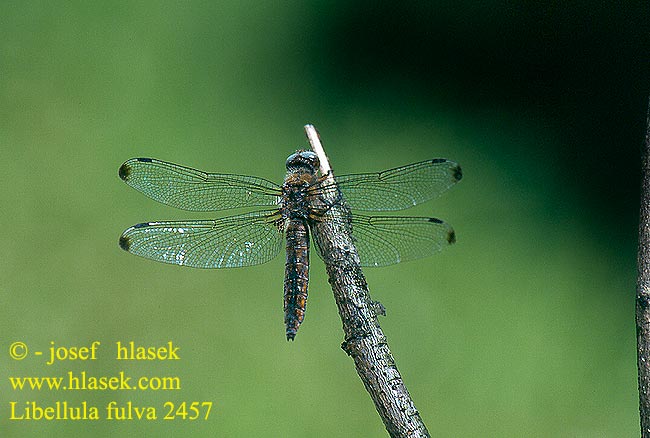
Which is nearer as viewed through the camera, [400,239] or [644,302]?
[644,302]

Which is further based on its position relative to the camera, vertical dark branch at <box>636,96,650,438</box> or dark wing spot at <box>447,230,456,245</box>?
dark wing spot at <box>447,230,456,245</box>

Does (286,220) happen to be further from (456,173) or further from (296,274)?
(456,173)

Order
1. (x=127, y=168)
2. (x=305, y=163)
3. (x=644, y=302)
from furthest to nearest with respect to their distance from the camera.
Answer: (x=127, y=168), (x=305, y=163), (x=644, y=302)

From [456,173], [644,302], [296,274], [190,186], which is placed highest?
[190,186]

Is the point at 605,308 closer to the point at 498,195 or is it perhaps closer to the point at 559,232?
the point at 559,232

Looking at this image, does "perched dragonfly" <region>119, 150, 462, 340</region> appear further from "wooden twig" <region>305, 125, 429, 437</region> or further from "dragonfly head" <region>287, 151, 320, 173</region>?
"wooden twig" <region>305, 125, 429, 437</region>

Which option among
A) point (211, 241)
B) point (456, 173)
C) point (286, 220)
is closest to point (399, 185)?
point (456, 173)

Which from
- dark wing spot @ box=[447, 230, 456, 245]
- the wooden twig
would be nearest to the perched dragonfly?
dark wing spot @ box=[447, 230, 456, 245]

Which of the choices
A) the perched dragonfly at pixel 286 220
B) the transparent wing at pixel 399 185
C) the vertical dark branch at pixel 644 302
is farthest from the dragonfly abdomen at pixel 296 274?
the vertical dark branch at pixel 644 302
